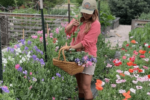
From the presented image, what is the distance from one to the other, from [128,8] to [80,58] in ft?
42.2

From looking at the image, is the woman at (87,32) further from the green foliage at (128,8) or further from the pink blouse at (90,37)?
the green foliage at (128,8)

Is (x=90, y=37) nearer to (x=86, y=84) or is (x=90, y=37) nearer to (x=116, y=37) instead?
(x=86, y=84)

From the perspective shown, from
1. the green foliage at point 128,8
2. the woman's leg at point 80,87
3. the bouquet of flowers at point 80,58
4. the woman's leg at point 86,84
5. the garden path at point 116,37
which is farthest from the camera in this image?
the green foliage at point 128,8

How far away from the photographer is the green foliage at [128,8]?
572 inches

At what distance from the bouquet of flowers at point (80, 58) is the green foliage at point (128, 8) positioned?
12.2 meters

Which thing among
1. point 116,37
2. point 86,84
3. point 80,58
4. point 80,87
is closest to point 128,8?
point 116,37

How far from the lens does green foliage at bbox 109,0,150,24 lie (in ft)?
47.7

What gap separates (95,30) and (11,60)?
1238mm

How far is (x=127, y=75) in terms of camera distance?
10.8 feet

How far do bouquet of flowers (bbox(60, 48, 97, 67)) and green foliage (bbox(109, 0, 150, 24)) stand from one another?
12215mm

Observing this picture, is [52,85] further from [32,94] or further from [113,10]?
[113,10]

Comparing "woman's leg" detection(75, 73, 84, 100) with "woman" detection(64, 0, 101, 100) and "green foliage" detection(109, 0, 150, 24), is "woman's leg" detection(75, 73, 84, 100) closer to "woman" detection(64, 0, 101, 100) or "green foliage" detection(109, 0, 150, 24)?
"woman" detection(64, 0, 101, 100)

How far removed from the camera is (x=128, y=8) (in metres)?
14.7

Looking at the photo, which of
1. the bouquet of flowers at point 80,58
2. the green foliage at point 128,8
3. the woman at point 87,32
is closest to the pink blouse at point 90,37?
the woman at point 87,32
